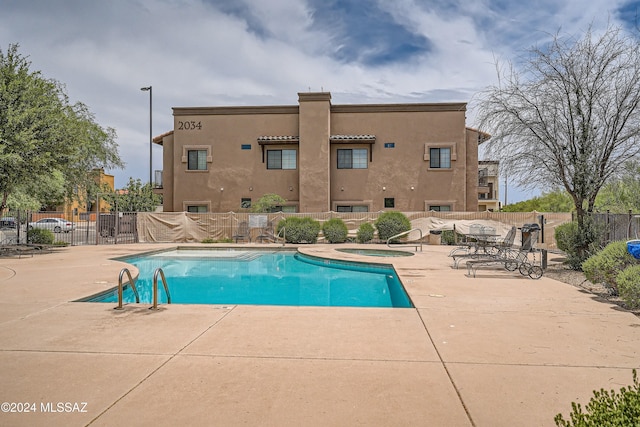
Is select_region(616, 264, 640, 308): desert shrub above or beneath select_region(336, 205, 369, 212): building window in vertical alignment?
beneath

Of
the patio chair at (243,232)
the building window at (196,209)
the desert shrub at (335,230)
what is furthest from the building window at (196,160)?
the desert shrub at (335,230)

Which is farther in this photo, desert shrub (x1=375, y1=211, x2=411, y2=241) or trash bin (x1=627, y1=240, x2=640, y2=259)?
desert shrub (x1=375, y1=211, x2=411, y2=241)

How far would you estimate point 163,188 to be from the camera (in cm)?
2878

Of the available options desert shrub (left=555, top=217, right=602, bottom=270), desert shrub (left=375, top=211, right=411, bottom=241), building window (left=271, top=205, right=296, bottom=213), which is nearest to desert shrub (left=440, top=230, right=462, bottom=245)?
desert shrub (left=375, top=211, right=411, bottom=241)

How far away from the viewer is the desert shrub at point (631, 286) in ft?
21.7

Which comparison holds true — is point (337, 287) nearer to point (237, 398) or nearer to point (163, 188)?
point (237, 398)

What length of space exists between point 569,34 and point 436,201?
15372 millimetres

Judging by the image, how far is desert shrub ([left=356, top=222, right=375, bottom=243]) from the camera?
22.3 metres

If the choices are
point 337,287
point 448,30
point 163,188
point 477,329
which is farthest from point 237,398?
point 163,188

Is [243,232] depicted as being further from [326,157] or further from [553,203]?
[553,203]

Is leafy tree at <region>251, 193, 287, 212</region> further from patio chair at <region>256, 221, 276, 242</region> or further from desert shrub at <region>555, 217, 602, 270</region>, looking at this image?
desert shrub at <region>555, 217, 602, 270</region>

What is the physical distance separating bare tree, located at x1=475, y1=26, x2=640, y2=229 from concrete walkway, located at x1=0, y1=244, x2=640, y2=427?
17.8 feet

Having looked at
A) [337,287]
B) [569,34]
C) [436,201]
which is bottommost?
[337,287]

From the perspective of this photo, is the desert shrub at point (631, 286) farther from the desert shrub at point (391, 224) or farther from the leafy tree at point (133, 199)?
the leafy tree at point (133, 199)
